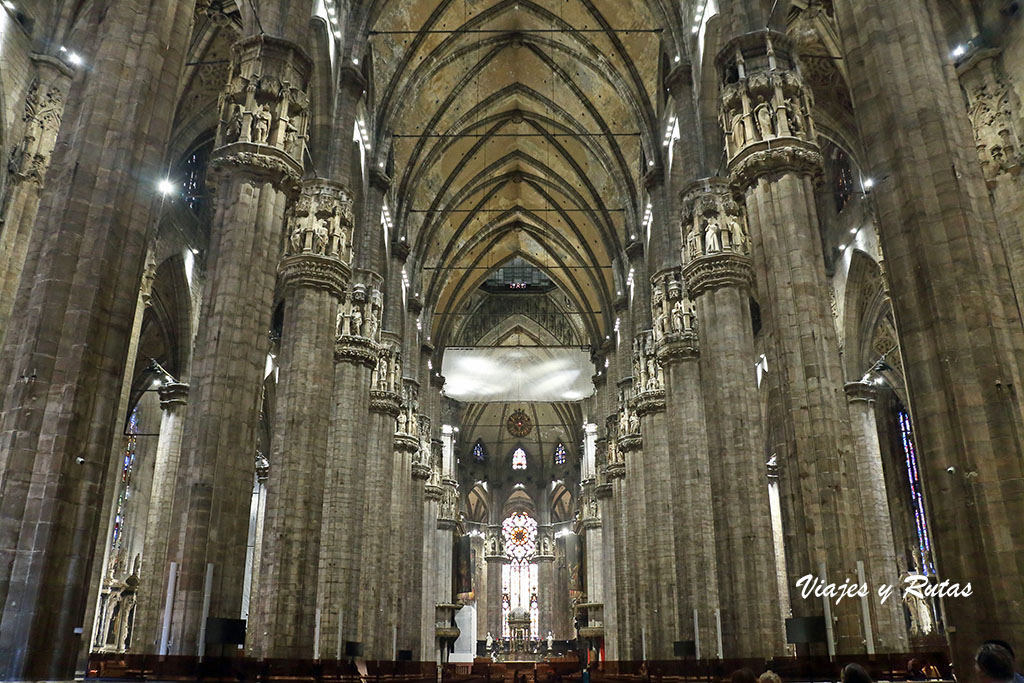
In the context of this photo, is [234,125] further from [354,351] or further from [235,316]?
[354,351]

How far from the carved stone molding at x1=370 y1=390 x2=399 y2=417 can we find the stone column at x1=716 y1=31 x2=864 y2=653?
14372mm

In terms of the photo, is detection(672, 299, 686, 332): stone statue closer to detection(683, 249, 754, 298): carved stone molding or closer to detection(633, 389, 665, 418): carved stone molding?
detection(683, 249, 754, 298): carved stone molding

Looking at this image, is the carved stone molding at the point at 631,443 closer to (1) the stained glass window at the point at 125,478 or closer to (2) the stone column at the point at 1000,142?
(2) the stone column at the point at 1000,142

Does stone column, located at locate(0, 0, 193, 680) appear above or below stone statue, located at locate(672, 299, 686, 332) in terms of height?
below

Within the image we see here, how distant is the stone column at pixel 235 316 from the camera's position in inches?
467

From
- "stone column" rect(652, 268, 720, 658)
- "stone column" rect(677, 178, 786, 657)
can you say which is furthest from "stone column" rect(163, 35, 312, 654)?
"stone column" rect(652, 268, 720, 658)

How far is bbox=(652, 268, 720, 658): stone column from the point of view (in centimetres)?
1988

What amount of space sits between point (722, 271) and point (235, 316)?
10.7m

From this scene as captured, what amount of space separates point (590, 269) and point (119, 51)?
3165 centimetres

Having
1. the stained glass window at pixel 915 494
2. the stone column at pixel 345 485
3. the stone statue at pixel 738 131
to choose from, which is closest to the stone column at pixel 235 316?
the stone column at pixel 345 485

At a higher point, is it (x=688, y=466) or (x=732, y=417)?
(x=732, y=417)

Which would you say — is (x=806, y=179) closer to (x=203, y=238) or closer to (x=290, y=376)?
(x=290, y=376)

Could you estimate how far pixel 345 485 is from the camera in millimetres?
21328

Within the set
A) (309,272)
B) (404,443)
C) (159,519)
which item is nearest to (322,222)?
(309,272)
